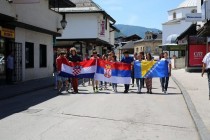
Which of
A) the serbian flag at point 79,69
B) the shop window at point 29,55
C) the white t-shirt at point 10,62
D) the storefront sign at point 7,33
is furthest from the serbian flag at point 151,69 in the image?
the shop window at point 29,55

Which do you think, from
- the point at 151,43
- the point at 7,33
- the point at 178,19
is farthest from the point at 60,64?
the point at 151,43

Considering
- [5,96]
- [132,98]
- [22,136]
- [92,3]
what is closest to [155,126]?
[22,136]

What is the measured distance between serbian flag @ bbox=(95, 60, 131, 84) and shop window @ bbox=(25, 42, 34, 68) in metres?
8.13

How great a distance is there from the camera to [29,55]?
2558 cm

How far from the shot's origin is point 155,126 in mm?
8977

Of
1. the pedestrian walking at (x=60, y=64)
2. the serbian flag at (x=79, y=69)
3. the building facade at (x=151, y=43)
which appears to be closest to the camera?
the pedestrian walking at (x=60, y=64)

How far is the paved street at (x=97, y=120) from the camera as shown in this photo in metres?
7.91

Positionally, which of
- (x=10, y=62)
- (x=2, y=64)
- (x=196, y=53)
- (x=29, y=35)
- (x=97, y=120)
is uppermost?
(x=29, y=35)

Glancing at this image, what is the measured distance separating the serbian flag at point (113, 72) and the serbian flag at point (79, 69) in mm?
A: 275

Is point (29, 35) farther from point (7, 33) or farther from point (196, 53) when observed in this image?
point (196, 53)

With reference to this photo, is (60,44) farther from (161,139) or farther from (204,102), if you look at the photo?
(161,139)

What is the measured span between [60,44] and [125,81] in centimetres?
2606

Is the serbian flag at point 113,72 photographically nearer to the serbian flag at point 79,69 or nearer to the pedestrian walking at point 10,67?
the serbian flag at point 79,69

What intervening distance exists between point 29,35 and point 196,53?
17.5 meters
